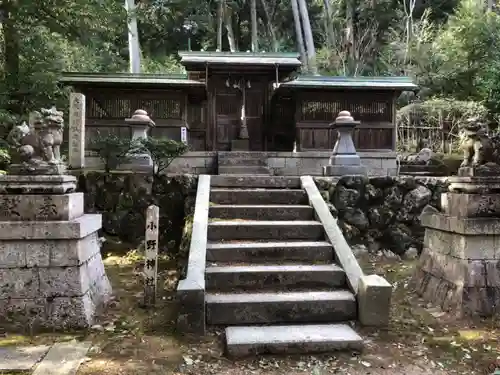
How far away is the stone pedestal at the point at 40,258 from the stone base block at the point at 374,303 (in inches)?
119

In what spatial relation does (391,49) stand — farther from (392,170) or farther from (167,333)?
(167,333)

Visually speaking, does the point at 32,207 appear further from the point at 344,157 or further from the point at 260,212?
the point at 344,157

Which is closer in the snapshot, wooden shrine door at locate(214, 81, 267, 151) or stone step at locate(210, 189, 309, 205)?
stone step at locate(210, 189, 309, 205)

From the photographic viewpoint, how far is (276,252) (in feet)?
18.3

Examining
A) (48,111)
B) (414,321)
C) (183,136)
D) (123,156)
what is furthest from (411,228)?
(183,136)

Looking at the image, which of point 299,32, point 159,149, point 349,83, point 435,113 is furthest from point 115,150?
point 299,32

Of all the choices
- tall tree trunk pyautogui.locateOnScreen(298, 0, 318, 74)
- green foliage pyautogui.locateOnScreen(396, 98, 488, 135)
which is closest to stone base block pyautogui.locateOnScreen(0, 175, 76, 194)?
green foliage pyautogui.locateOnScreen(396, 98, 488, 135)

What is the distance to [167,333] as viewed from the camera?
172 inches

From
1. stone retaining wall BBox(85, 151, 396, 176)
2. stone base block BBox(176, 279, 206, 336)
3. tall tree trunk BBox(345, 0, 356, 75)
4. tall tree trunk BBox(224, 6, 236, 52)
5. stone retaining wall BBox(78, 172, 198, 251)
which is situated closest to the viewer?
stone base block BBox(176, 279, 206, 336)

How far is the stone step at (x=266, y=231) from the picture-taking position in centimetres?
597

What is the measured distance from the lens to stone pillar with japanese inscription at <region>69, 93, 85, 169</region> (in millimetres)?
8270

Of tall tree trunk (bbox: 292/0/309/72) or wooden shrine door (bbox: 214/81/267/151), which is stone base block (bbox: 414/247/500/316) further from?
tall tree trunk (bbox: 292/0/309/72)

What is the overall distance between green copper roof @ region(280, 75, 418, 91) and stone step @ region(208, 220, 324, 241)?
25.5 ft

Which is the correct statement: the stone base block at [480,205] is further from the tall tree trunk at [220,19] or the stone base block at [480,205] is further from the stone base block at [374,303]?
the tall tree trunk at [220,19]
